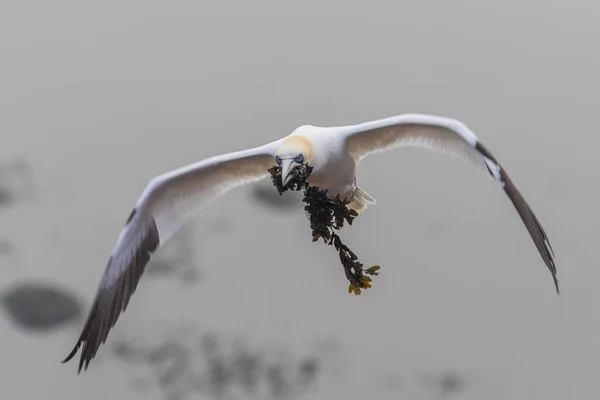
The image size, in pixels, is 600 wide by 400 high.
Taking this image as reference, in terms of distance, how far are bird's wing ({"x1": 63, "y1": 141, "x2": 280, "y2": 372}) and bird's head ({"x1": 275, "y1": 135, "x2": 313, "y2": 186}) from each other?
27.4 inches

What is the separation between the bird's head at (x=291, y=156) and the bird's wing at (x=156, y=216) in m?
0.70

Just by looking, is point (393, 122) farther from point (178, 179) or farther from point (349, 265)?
point (178, 179)

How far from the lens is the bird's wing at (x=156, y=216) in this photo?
10.6m

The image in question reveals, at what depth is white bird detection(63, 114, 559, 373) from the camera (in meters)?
10.1

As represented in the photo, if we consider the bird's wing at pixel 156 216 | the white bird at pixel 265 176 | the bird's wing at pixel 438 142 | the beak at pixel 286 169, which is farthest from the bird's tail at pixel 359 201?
the beak at pixel 286 169

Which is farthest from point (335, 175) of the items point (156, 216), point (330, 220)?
point (156, 216)

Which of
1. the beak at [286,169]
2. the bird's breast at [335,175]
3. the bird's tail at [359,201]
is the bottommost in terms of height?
the bird's tail at [359,201]

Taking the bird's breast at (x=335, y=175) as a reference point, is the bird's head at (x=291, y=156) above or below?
above

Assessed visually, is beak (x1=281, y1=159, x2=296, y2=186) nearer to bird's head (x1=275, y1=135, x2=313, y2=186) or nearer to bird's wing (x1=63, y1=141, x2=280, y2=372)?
bird's head (x1=275, y1=135, x2=313, y2=186)

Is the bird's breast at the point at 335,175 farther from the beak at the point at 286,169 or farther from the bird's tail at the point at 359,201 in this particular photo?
the beak at the point at 286,169

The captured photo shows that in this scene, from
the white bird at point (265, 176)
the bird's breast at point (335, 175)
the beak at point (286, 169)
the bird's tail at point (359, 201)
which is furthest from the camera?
the bird's tail at point (359, 201)

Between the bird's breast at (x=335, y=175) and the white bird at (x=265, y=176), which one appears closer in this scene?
the white bird at (x=265, y=176)

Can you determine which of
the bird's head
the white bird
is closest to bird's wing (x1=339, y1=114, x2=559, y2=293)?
the white bird

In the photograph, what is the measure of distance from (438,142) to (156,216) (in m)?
3.54
